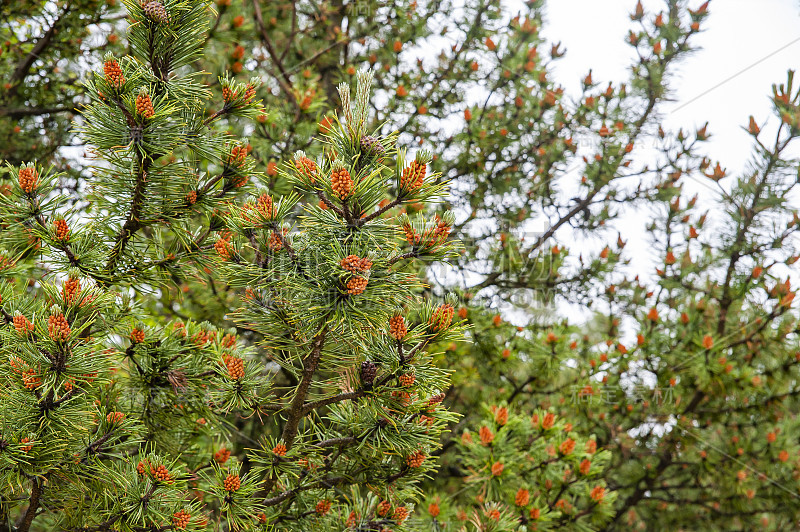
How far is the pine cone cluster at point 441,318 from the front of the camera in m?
1.15

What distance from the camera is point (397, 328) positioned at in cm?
114

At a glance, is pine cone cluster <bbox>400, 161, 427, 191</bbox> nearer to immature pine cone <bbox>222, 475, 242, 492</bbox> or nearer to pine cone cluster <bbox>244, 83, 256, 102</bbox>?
pine cone cluster <bbox>244, 83, 256, 102</bbox>

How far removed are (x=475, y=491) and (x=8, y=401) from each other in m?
1.78

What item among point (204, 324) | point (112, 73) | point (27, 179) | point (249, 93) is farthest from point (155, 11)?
point (204, 324)

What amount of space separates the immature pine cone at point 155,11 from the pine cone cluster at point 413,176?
673mm

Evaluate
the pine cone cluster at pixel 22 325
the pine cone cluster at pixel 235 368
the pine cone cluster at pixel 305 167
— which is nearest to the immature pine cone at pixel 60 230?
the pine cone cluster at pixel 22 325

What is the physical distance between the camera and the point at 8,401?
120cm

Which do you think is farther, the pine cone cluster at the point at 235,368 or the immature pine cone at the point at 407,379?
the pine cone cluster at the point at 235,368

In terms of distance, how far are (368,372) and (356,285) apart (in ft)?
0.79

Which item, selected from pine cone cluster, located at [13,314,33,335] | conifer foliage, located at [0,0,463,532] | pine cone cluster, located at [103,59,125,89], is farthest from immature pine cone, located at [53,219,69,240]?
pine cone cluster, located at [103,59,125,89]

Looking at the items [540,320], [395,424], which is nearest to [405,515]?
[395,424]

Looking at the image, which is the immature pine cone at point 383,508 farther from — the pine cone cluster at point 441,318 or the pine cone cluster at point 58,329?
the pine cone cluster at point 58,329

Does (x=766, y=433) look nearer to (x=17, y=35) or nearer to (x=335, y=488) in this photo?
(x=335, y=488)

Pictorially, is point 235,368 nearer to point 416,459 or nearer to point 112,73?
point 416,459
